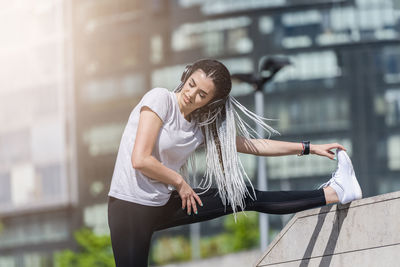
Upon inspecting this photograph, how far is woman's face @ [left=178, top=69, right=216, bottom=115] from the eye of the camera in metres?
4.71

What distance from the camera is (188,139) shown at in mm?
4848

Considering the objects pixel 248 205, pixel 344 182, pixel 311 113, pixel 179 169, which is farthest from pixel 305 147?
pixel 311 113

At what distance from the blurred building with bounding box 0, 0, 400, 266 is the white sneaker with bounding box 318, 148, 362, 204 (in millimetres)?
46877

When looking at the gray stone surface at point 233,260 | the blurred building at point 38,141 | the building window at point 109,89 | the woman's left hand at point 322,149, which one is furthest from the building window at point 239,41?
the woman's left hand at point 322,149

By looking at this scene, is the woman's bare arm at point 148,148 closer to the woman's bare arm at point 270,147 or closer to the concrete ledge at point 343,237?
the woman's bare arm at point 270,147

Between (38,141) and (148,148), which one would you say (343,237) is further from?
(38,141)

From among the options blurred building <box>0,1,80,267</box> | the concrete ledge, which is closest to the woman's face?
the concrete ledge

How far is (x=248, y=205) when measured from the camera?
16.3ft

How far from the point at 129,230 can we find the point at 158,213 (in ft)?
A: 0.72

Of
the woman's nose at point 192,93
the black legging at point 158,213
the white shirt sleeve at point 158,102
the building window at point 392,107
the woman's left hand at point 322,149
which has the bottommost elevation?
the black legging at point 158,213

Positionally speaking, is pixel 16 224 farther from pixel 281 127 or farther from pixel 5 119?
pixel 281 127

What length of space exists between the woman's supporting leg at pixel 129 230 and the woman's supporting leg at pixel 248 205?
0.16m

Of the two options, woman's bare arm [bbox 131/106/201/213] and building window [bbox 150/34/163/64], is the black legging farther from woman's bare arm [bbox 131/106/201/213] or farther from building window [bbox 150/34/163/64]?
building window [bbox 150/34/163/64]

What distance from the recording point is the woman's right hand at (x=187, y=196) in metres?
4.77
